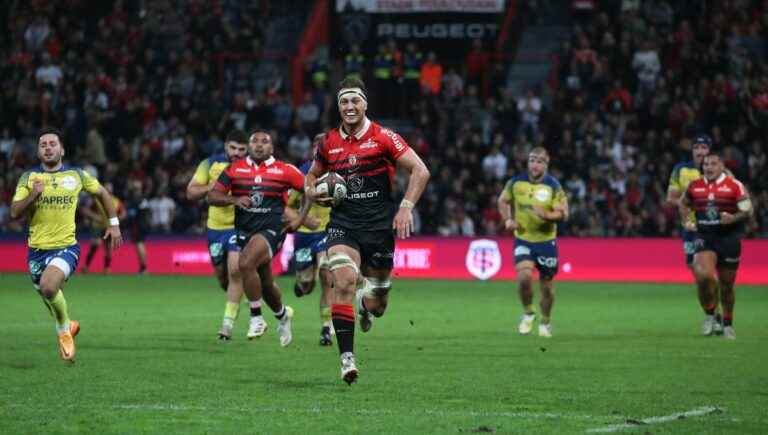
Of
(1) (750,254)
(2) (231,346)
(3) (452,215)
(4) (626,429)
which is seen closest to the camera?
(4) (626,429)

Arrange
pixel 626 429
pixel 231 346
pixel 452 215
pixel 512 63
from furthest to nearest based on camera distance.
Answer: pixel 512 63, pixel 452 215, pixel 231 346, pixel 626 429

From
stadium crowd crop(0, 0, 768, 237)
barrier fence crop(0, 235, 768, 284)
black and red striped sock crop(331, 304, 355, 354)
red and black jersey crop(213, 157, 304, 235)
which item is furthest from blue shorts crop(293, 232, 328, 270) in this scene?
stadium crowd crop(0, 0, 768, 237)

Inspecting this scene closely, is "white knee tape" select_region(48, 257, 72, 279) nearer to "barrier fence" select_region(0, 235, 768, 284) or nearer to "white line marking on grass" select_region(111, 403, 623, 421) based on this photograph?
"white line marking on grass" select_region(111, 403, 623, 421)

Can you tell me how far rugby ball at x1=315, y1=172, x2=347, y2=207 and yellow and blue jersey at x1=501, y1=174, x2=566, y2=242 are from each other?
6.51 meters

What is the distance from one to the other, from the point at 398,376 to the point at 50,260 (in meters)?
3.84

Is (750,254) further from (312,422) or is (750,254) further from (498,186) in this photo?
(312,422)

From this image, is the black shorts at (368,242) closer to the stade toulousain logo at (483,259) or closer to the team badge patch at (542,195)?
the team badge patch at (542,195)

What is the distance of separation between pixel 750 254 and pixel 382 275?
19.3m

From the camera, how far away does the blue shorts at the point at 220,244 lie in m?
→ 18.0

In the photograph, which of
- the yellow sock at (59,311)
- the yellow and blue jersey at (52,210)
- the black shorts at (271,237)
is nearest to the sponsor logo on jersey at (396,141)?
the yellow and blue jersey at (52,210)

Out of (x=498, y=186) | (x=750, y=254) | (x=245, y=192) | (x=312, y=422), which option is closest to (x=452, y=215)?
(x=498, y=186)

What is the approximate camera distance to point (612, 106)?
35094 mm

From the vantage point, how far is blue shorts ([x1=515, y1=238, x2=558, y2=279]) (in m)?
18.5

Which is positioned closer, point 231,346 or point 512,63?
point 231,346
